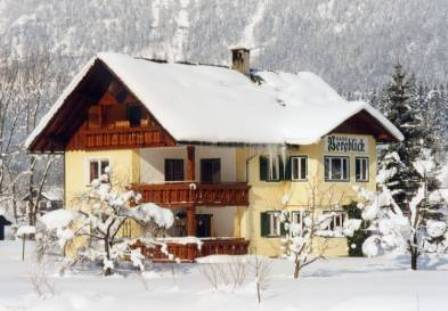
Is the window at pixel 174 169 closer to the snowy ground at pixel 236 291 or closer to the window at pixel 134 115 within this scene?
the window at pixel 134 115

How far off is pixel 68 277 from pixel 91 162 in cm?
1397

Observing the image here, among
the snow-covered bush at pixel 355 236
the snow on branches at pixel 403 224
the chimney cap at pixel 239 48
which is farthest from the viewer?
the chimney cap at pixel 239 48

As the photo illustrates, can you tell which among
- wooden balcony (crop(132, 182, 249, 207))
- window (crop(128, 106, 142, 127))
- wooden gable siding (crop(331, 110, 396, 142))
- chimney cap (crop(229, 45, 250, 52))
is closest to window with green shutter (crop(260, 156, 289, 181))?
wooden balcony (crop(132, 182, 249, 207))

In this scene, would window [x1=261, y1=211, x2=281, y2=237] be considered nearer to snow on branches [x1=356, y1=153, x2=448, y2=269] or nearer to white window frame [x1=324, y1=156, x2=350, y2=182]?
white window frame [x1=324, y1=156, x2=350, y2=182]

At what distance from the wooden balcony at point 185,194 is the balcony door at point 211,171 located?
87.7 inches

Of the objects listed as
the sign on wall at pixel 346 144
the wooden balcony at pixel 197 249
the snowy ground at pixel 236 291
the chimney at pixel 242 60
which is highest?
the chimney at pixel 242 60

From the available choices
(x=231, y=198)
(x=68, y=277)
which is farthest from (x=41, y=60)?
(x=68, y=277)

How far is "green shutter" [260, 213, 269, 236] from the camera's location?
1943 inches

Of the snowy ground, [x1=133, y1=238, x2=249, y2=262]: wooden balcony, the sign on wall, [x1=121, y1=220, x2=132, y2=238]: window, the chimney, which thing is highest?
the chimney

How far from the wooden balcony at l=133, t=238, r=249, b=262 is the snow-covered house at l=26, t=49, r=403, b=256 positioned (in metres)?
0.16

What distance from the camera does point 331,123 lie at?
1911 inches

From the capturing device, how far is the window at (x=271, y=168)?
4969 cm

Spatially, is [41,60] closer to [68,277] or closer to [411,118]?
[411,118]

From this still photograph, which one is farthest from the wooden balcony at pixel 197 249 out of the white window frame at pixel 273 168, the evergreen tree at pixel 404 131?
the evergreen tree at pixel 404 131
